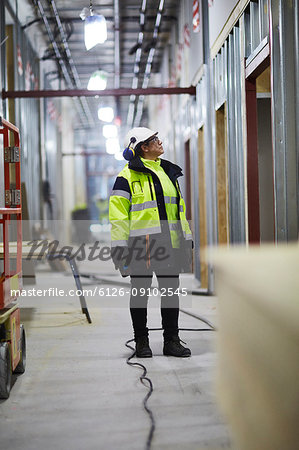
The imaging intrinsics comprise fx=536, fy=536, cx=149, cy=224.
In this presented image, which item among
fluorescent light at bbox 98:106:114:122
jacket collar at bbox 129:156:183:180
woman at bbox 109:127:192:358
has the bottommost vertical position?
woman at bbox 109:127:192:358

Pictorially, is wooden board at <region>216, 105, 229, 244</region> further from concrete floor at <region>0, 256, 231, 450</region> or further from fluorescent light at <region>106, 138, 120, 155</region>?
fluorescent light at <region>106, 138, 120, 155</region>

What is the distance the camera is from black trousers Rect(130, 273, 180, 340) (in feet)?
11.7

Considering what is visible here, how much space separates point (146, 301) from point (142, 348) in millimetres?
323

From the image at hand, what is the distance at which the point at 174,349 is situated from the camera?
3.63 metres

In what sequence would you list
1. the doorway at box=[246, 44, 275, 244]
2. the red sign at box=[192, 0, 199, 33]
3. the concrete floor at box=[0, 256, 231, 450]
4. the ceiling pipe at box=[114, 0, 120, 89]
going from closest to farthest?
the concrete floor at box=[0, 256, 231, 450], the doorway at box=[246, 44, 275, 244], the red sign at box=[192, 0, 199, 33], the ceiling pipe at box=[114, 0, 120, 89]

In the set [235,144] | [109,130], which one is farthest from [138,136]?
[109,130]

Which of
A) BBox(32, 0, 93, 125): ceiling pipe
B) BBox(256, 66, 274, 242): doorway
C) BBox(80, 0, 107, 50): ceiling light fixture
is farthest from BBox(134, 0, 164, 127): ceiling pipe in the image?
BBox(256, 66, 274, 242): doorway

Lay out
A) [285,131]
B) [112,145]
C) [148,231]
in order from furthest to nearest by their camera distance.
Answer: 1. [112,145]
2. [148,231]
3. [285,131]

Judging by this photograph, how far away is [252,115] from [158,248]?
1642mm

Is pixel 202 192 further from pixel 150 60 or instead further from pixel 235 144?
pixel 150 60

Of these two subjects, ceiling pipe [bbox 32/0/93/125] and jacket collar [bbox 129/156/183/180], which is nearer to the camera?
jacket collar [bbox 129/156/183/180]

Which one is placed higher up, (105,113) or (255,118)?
(105,113)

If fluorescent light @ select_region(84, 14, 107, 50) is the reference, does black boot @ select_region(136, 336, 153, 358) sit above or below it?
below

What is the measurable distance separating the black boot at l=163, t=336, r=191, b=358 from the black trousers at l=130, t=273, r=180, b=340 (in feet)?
0.12
